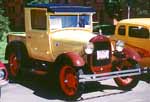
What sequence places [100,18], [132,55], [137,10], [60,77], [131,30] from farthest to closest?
[100,18] < [137,10] < [131,30] < [132,55] < [60,77]

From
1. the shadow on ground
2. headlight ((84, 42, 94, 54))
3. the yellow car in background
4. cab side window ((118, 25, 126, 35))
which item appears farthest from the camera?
cab side window ((118, 25, 126, 35))

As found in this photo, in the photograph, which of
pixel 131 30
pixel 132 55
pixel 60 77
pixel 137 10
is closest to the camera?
pixel 60 77

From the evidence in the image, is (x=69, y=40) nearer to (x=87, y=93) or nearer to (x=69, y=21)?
(x=69, y=21)

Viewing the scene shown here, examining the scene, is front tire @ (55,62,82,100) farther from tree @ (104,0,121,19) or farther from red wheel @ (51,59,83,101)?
tree @ (104,0,121,19)

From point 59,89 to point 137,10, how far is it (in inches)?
885

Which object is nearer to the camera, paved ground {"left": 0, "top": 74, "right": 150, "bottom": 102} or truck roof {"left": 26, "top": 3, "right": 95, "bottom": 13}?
paved ground {"left": 0, "top": 74, "right": 150, "bottom": 102}

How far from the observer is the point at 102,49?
10.8 m

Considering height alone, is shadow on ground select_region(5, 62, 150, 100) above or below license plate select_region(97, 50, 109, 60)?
below

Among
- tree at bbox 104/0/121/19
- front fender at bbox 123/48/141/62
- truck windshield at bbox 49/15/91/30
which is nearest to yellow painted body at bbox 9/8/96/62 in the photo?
truck windshield at bbox 49/15/91/30

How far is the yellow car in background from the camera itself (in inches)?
495

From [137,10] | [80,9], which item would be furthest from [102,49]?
[137,10]

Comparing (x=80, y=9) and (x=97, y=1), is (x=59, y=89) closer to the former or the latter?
(x=80, y=9)

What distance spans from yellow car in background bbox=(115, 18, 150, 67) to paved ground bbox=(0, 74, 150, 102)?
2.62ft

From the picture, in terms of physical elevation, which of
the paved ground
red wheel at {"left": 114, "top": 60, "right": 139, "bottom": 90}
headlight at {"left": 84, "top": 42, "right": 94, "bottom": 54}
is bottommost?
the paved ground
